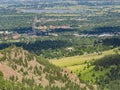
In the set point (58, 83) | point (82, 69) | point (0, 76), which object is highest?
point (0, 76)

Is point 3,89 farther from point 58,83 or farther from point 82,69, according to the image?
point 82,69

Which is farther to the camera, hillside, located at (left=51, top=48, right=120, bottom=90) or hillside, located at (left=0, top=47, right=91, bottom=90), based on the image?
hillside, located at (left=51, top=48, right=120, bottom=90)

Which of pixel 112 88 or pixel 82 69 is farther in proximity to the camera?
pixel 82 69

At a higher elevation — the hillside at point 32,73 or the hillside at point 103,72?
the hillside at point 32,73

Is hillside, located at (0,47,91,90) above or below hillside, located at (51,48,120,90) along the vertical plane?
above

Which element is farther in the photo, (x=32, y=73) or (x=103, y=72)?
(x=103, y=72)

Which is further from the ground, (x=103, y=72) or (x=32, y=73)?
(x=32, y=73)

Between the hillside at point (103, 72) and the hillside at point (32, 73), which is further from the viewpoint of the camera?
the hillside at point (103, 72)

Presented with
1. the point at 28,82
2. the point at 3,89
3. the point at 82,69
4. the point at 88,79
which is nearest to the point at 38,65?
the point at 28,82
